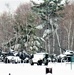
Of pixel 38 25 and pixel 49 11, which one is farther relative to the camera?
pixel 38 25

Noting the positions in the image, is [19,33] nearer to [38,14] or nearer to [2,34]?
[38,14]

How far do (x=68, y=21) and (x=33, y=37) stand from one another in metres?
12.9

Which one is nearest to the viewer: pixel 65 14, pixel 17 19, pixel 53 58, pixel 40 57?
pixel 40 57

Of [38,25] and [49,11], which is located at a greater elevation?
[49,11]

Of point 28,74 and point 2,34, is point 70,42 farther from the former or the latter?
point 28,74

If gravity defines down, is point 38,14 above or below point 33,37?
above

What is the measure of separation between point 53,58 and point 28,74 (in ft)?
65.9

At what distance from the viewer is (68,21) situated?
6081 centimetres

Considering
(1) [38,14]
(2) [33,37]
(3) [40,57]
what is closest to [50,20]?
(1) [38,14]

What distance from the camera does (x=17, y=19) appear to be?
53.6 m

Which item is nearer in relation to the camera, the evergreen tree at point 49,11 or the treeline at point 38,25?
the treeline at point 38,25

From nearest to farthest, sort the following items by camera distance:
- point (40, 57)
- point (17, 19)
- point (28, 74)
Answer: point (28, 74)
point (40, 57)
point (17, 19)

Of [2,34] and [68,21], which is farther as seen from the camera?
[2,34]

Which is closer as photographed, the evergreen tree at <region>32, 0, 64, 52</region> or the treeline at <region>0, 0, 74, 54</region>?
the treeline at <region>0, 0, 74, 54</region>
